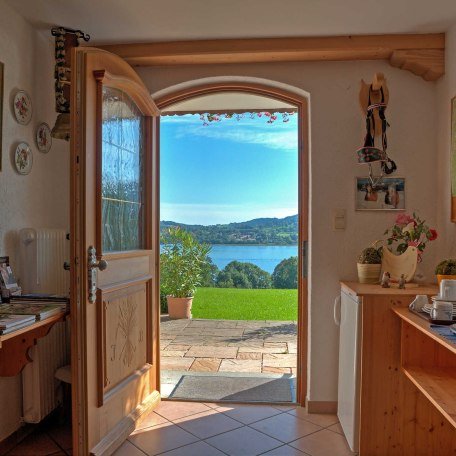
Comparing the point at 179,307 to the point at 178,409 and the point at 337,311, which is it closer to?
the point at 178,409

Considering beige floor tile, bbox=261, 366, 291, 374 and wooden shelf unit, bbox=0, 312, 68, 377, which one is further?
beige floor tile, bbox=261, 366, 291, 374

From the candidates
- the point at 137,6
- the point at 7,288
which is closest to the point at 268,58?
the point at 137,6

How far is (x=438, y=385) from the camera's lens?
1920 millimetres

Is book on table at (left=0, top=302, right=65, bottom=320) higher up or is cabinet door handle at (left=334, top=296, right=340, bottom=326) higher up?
book on table at (left=0, top=302, right=65, bottom=320)

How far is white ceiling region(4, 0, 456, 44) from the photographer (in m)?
2.39

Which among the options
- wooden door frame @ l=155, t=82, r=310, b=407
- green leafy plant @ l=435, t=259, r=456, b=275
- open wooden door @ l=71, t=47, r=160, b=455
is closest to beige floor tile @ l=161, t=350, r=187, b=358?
open wooden door @ l=71, t=47, r=160, b=455

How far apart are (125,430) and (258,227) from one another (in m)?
4.69

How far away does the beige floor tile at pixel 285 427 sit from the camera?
2.65 meters

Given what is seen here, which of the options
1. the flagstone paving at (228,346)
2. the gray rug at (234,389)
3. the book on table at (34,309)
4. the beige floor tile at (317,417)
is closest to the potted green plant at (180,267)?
the flagstone paving at (228,346)

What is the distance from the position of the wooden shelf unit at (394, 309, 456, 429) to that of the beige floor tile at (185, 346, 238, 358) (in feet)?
8.00

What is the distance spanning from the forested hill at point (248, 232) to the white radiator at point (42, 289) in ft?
13.0

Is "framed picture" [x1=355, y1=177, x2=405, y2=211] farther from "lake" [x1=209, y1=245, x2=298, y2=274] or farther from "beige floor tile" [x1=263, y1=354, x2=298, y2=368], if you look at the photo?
"lake" [x1=209, y1=245, x2=298, y2=274]

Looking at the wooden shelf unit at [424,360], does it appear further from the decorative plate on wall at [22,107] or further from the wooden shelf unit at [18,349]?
the decorative plate on wall at [22,107]

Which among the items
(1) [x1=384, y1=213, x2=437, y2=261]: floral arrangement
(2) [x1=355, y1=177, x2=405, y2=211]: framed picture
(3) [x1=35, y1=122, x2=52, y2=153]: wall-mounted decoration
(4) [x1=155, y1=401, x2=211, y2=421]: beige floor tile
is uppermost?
(3) [x1=35, y1=122, x2=52, y2=153]: wall-mounted decoration
